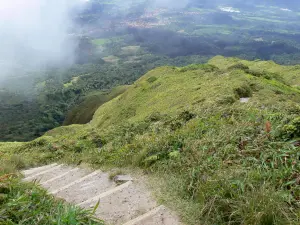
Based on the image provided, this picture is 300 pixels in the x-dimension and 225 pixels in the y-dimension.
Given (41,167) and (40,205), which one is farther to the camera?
(41,167)

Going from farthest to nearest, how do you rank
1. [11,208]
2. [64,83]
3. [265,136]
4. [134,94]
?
[64,83] → [134,94] → [265,136] → [11,208]

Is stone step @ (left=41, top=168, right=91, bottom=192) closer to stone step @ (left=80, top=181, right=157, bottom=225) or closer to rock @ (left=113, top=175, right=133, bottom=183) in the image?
rock @ (left=113, top=175, right=133, bottom=183)

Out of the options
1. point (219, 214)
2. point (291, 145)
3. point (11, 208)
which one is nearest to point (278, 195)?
point (219, 214)

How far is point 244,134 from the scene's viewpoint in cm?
732

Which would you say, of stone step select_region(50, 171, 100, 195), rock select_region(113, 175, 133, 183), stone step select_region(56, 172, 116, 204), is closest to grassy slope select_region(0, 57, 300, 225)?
rock select_region(113, 175, 133, 183)

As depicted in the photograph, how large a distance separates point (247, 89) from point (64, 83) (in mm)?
143639

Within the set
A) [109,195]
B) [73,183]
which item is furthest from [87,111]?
[109,195]

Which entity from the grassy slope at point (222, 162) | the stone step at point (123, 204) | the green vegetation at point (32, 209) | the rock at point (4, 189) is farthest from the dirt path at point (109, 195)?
the rock at point (4, 189)

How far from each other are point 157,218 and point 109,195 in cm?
144

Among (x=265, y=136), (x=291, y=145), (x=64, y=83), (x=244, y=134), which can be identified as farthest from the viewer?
(x=64, y=83)

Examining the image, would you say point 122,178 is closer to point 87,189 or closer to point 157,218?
point 87,189

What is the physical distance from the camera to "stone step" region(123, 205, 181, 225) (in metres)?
5.24

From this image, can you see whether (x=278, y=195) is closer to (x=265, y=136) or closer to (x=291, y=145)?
(x=291, y=145)

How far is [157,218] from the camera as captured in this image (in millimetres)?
5367
